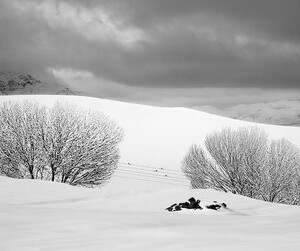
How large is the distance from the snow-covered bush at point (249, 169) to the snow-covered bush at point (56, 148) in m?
11.1

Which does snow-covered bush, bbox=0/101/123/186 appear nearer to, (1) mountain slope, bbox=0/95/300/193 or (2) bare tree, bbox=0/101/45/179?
(2) bare tree, bbox=0/101/45/179

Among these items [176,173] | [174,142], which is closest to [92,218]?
[176,173]

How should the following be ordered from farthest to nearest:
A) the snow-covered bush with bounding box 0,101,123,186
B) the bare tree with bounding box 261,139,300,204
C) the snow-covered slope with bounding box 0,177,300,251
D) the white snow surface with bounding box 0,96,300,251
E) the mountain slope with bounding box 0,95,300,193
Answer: the mountain slope with bounding box 0,95,300,193 < the bare tree with bounding box 261,139,300,204 < the snow-covered bush with bounding box 0,101,123,186 < the white snow surface with bounding box 0,96,300,251 < the snow-covered slope with bounding box 0,177,300,251

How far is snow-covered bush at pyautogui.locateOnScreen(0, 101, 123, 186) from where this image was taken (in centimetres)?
4147

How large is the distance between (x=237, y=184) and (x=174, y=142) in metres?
38.2

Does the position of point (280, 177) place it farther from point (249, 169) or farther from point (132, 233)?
point (132, 233)

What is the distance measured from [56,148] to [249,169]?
66.0ft

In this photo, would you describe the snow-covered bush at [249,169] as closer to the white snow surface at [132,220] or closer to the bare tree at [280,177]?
the bare tree at [280,177]

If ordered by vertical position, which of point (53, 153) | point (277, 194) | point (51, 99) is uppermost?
point (51, 99)

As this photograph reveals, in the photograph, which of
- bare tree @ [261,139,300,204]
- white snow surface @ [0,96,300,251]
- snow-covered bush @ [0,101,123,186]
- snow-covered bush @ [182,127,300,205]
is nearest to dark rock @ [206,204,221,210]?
white snow surface @ [0,96,300,251]

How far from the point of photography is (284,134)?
84.4m

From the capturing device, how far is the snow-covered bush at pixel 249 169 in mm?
47531

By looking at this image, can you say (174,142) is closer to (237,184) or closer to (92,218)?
(237,184)

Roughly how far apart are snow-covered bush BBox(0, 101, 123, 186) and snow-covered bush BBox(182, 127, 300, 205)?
1107 centimetres
